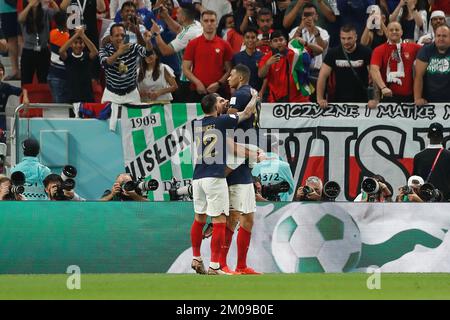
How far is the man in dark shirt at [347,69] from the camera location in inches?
741

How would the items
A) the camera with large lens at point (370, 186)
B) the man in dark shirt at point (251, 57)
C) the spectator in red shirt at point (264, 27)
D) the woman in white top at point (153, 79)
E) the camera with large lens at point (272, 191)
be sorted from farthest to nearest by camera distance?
the spectator in red shirt at point (264, 27) < the woman in white top at point (153, 79) < the man in dark shirt at point (251, 57) < the camera with large lens at point (272, 191) < the camera with large lens at point (370, 186)

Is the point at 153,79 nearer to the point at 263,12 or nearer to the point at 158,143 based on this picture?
the point at 158,143

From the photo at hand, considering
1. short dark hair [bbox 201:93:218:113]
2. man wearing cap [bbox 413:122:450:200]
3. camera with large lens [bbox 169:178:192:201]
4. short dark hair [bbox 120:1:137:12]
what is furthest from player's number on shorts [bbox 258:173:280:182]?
short dark hair [bbox 120:1:137:12]

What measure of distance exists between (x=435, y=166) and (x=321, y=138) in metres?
2.28

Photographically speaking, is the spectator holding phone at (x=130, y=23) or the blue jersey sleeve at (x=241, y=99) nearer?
the blue jersey sleeve at (x=241, y=99)

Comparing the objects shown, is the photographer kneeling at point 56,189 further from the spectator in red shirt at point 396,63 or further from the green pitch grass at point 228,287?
the spectator in red shirt at point 396,63

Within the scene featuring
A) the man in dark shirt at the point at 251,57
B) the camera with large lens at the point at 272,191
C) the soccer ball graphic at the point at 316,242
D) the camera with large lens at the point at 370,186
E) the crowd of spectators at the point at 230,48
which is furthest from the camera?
the man in dark shirt at the point at 251,57

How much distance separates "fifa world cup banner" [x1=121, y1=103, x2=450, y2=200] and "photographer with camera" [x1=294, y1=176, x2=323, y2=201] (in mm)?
2314

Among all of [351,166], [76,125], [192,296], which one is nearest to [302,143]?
Answer: [351,166]

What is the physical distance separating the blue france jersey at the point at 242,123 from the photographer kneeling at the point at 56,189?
2439mm

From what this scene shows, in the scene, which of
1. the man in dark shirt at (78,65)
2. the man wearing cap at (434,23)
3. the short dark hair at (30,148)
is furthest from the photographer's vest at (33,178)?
the man wearing cap at (434,23)

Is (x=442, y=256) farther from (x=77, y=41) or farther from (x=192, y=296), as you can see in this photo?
(x=77, y=41)

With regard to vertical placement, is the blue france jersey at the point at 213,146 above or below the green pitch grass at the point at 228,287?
above

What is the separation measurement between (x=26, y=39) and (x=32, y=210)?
224 inches
